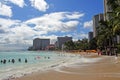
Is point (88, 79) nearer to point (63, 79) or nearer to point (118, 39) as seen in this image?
point (63, 79)

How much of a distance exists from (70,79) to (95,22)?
548 feet

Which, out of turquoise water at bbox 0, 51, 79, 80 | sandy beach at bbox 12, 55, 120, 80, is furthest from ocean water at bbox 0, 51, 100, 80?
sandy beach at bbox 12, 55, 120, 80

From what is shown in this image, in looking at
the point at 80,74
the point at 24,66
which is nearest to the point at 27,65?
the point at 24,66

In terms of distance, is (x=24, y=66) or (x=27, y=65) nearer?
(x=24, y=66)

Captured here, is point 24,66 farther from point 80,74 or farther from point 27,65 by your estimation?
point 80,74

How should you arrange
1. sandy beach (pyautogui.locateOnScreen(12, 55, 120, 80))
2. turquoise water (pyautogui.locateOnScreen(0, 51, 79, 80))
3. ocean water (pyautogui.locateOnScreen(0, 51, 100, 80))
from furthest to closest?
ocean water (pyautogui.locateOnScreen(0, 51, 100, 80))
turquoise water (pyautogui.locateOnScreen(0, 51, 79, 80))
sandy beach (pyautogui.locateOnScreen(12, 55, 120, 80))

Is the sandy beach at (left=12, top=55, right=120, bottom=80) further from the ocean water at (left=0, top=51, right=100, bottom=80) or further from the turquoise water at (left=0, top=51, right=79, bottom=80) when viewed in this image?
the turquoise water at (left=0, top=51, right=79, bottom=80)

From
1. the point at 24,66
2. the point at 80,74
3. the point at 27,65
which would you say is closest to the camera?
the point at 80,74

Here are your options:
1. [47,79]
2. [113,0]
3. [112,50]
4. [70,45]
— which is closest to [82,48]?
[70,45]

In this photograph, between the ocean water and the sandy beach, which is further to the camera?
the ocean water

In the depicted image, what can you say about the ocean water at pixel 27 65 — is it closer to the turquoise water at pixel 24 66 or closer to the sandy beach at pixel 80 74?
the turquoise water at pixel 24 66

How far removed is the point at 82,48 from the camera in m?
154

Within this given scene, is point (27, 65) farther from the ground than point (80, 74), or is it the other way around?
point (80, 74)

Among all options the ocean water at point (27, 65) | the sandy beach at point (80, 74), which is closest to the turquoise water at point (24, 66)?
the ocean water at point (27, 65)
